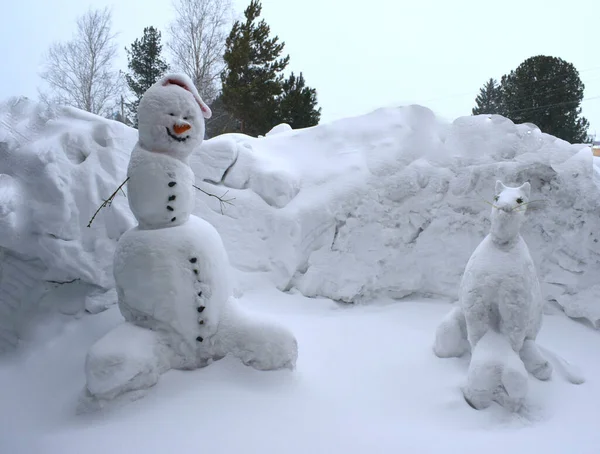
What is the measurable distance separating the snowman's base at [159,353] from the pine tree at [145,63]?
10.4 metres

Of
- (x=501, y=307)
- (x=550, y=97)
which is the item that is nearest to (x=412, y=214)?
(x=501, y=307)

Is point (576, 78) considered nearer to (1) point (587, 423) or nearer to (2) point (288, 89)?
(2) point (288, 89)

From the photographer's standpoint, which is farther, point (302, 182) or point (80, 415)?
point (302, 182)

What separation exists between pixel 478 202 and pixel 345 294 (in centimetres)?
164

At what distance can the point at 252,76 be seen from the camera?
40.9ft

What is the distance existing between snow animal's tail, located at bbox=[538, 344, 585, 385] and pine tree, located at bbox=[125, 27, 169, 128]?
11011 millimetres

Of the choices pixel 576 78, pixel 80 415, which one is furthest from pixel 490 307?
pixel 576 78

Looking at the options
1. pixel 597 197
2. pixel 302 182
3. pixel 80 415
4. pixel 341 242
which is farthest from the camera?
pixel 302 182

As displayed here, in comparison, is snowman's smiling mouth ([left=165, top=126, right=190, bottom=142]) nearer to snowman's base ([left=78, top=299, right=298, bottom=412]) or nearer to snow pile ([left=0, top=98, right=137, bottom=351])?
snowman's base ([left=78, top=299, right=298, bottom=412])

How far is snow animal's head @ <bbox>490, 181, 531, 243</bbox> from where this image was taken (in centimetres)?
315

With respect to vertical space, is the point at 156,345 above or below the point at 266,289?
above

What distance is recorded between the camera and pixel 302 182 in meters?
5.25

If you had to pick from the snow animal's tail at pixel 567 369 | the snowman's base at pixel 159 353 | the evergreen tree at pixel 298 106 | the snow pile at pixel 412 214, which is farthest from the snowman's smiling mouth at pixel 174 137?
the evergreen tree at pixel 298 106

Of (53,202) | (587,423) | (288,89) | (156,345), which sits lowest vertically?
(587,423)
